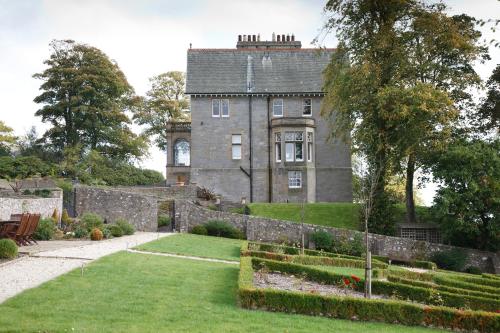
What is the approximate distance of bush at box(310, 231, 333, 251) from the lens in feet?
98.4

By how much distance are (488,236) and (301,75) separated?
2023cm

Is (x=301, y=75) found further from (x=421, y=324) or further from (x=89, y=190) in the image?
(x=421, y=324)

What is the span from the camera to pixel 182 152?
47.4 metres

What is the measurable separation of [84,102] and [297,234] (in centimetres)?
2506

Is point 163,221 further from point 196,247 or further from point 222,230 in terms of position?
point 196,247

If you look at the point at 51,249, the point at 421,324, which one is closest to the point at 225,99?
the point at 51,249

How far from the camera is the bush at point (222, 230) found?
104ft

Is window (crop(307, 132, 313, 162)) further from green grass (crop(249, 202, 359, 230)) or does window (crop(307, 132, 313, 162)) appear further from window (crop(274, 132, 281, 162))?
green grass (crop(249, 202, 359, 230))

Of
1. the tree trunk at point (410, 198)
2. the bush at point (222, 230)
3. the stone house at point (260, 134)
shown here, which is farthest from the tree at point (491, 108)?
the bush at point (222, 230)

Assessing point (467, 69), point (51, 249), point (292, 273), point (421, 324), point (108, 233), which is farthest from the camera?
point (467, 69)

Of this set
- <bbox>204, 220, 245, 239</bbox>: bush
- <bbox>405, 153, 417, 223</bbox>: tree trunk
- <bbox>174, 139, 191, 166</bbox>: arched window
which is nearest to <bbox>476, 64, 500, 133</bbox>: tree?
<bbox>405, 153, 417, 223</bbox>: tree trunk

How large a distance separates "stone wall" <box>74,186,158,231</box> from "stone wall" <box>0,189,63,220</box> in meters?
1.74

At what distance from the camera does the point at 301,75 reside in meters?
44.1

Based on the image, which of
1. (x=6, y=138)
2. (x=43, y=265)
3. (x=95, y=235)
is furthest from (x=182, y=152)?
Result: (x=43, y=265)
